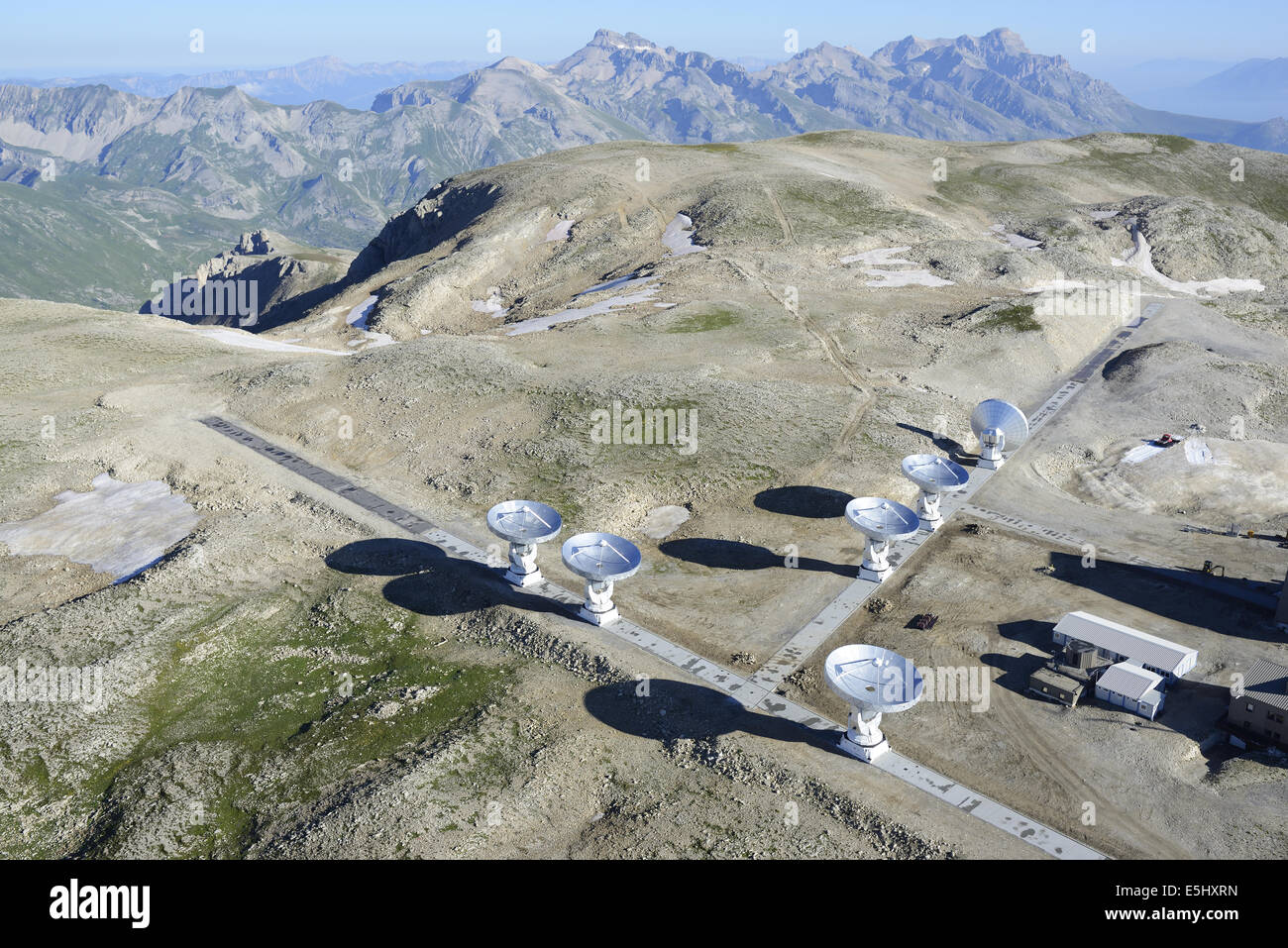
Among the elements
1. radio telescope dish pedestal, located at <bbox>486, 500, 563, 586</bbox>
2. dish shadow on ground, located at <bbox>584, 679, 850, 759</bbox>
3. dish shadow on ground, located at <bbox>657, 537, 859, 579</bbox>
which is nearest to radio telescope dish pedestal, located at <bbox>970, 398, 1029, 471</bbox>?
dish shadow on ground, located at <bbox>657, 537, 859, 579</bbox>

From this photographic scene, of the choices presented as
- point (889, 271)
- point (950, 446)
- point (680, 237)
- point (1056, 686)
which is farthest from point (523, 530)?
point (680, 237)

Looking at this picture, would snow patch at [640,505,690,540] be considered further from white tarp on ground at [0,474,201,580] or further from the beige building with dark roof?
the beige building with dark roof

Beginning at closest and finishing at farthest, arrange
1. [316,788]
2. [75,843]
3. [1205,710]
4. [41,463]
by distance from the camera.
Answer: [75,843]
[316,788]
[1205,710]
[41,463]

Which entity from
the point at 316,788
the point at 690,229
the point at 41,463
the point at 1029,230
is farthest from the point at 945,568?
the point at 1029,230

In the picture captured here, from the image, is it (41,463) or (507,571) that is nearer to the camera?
(507,571)

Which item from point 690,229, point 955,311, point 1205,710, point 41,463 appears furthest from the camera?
point 690,229

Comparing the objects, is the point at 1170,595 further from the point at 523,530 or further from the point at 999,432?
the point at 523,530
